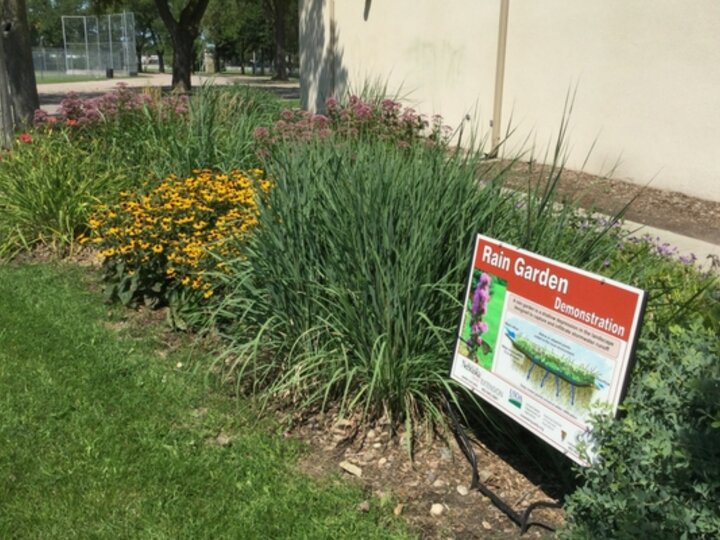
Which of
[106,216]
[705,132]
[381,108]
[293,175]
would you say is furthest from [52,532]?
[705,132]

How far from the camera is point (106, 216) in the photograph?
5.53 m

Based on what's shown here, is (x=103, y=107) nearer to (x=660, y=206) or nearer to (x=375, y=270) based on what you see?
(x=375, y=270)

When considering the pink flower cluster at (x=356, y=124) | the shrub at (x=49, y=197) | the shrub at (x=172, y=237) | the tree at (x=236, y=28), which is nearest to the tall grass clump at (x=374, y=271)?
the shrub at (x=172, y=237)

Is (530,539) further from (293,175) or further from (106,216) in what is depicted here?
(106,216)

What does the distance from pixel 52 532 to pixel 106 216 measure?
124 inches

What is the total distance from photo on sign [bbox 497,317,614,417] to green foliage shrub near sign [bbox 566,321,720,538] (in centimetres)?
12

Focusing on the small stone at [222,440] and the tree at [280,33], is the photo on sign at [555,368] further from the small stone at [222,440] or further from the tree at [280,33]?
the tree at [280,33]

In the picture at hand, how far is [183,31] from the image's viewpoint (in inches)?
1064

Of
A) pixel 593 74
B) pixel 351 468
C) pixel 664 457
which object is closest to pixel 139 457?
pixel 351 468

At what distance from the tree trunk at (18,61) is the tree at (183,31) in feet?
54.7

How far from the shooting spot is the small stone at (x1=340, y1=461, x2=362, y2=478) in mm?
3211

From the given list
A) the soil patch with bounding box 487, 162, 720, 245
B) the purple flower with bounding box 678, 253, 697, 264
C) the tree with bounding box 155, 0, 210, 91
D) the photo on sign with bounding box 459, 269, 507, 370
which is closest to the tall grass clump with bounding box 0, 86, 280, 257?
the soil patch with bounding box 487, 162, 720, 245

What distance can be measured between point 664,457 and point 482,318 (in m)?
1.06

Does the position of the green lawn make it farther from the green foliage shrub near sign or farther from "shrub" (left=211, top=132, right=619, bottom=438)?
the green foliage shrub near sign
